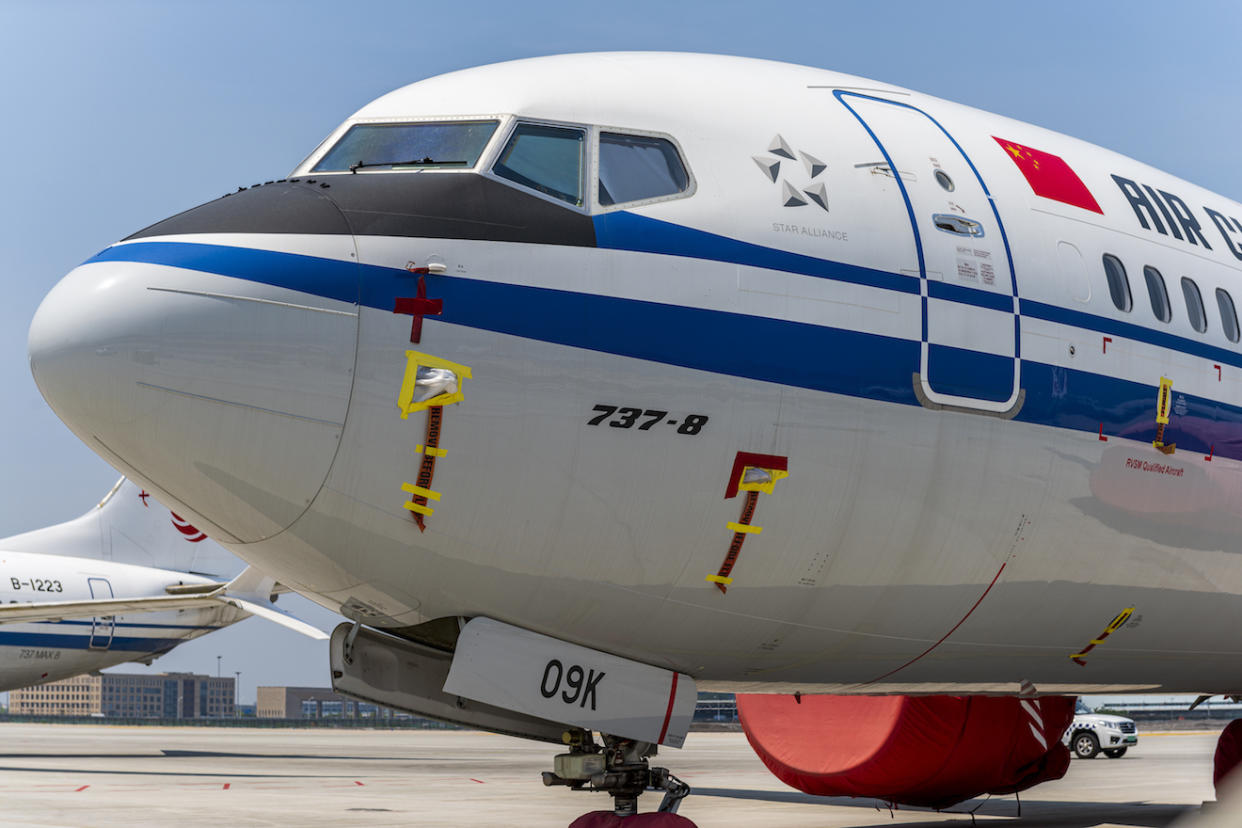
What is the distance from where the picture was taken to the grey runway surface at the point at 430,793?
50.7 ft

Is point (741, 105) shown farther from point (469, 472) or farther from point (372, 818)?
point (372, 818)

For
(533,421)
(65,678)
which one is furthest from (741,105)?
(65,678)

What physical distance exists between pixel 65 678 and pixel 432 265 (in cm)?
3178

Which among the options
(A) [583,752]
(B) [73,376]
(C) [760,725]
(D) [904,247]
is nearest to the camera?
(B) [73,376]

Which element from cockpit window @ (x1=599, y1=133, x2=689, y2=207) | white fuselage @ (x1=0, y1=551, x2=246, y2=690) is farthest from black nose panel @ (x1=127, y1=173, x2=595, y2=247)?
white fuselage @ (x1=0, y1=551, x2=246, y2=690)

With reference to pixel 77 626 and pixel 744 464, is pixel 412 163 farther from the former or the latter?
pixel 77 626

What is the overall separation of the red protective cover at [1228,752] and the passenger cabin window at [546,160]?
9.55m

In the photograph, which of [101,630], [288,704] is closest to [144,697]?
[288,704]

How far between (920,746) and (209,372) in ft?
27.5

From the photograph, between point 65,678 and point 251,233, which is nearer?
point 251,233

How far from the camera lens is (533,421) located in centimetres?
670

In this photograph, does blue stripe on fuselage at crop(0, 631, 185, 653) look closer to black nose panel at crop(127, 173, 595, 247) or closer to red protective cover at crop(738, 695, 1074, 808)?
red protective cover at crop(738, 695, 1074, 808)

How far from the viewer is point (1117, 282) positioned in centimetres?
913

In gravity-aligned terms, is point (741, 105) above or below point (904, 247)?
above
